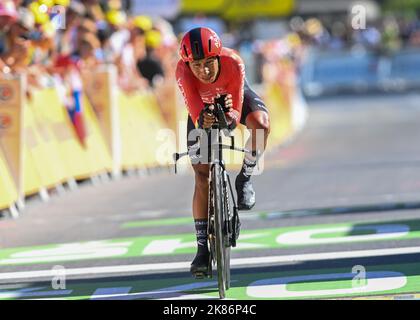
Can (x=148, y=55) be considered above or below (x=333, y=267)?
above

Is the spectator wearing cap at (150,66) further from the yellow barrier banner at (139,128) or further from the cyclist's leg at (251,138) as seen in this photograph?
the cyclist's leg at (251,138)

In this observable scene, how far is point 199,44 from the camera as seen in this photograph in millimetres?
7223

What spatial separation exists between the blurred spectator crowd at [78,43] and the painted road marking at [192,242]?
3.08m

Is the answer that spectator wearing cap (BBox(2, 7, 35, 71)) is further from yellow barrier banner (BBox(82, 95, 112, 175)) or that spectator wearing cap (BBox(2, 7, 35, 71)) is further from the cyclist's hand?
the cyclist's hand

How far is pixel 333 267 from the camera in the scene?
27.0 ft

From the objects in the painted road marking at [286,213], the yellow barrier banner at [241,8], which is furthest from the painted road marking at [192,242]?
the yellow barrier banner at [241,8]

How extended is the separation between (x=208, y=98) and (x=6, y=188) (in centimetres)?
465

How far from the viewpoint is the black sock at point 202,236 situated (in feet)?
25.1

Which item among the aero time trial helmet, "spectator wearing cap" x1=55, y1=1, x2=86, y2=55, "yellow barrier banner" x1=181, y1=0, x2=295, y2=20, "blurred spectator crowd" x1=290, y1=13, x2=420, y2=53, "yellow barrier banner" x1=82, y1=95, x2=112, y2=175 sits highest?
"yellow barrier banner" x1=181, y1=0, x2=295, y2=20

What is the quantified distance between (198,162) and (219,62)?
70cm

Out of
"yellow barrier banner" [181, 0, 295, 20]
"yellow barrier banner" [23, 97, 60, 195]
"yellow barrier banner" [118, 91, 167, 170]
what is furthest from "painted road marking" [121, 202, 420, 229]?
"yellow barrier banner" [181, 0, 295, 20]

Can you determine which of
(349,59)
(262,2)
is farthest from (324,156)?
(262,2)

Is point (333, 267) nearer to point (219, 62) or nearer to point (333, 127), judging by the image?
point (219, 62)

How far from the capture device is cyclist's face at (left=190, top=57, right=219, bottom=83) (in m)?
7.37
